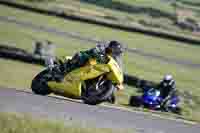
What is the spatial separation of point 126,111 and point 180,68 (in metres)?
12.3

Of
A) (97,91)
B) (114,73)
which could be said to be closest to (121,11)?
(97,91)

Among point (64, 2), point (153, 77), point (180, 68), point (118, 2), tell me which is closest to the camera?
point (153, 77)

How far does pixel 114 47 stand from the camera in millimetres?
12766

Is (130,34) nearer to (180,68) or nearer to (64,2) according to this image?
(180,68)

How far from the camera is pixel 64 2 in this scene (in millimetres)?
39250

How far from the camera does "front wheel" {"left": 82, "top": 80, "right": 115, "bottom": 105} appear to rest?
1281 centimetres

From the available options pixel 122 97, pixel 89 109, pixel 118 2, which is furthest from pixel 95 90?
pixel 118 2

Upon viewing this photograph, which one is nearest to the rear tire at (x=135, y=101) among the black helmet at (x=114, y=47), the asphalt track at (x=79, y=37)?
the black helmet at (x=114, y=47)

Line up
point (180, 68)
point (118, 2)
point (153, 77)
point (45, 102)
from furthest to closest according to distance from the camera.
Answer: point (118, 2)
point (180, 68)
point (153, 77)
point (45, 102)

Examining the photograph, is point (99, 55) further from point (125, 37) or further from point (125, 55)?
point (125, 37)

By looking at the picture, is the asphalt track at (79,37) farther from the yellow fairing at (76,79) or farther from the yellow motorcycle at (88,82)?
the yellow fairing at (76,79)

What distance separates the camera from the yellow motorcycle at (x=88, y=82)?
12750 millimetres

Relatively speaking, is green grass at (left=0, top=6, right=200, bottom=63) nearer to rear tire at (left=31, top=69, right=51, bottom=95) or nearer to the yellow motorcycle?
rear tire at (left=31, top=69, right=51, bottom=95)

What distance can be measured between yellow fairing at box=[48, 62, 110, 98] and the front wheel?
157mm
